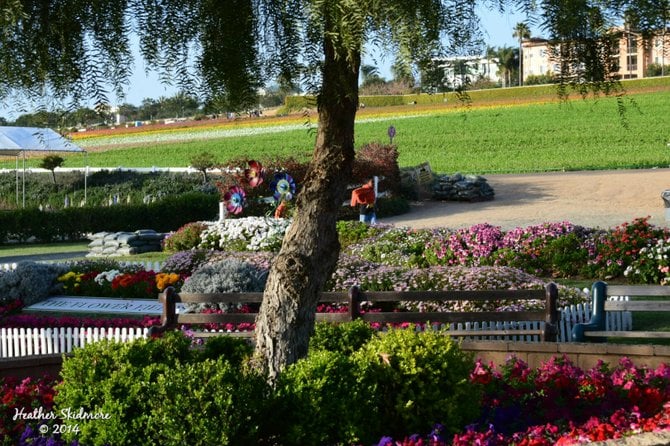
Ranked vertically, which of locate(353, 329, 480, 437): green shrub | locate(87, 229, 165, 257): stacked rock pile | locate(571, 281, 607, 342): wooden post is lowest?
locate(87, 229, 165, 257): stacked rock pile

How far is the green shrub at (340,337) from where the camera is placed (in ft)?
20.8

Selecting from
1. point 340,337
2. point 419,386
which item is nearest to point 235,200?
point 340,337

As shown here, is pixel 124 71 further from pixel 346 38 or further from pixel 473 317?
pixel 473 317

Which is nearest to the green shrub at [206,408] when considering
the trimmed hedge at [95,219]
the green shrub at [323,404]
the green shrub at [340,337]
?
the green shrub at [323,404]

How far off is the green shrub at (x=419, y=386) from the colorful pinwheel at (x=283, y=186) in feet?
50.8

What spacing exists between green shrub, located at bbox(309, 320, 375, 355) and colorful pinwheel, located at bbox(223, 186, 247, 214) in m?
15.6

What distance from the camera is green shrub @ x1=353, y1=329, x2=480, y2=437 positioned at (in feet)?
17.1

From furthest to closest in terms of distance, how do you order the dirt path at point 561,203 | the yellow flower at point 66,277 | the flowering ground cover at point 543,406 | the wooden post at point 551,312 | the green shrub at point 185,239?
the dirt path at point 561,203 → the green shrub at point 185,239 → the yellow flower at point 66,277 → the wooden post at point 551,312 → the flowering ground cover at point 543,406

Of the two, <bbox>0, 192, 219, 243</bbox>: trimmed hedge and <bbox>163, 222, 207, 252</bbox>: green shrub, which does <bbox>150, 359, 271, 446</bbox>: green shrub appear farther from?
<bbox>0, 192, 219, 243</bbox>: trimmed hedge

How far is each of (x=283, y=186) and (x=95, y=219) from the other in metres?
8.58

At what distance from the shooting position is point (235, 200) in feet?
73.0

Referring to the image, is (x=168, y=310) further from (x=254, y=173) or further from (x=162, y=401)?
(x=254, y=173)

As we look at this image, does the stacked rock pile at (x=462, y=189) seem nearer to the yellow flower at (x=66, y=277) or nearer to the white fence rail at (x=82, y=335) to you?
the yellow flower at (x=66, y=277)

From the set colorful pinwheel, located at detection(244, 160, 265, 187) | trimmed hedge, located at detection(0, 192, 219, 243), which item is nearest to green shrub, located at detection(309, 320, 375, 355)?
colorful pinwheel, located at detection(244, 160, 265, 187)
